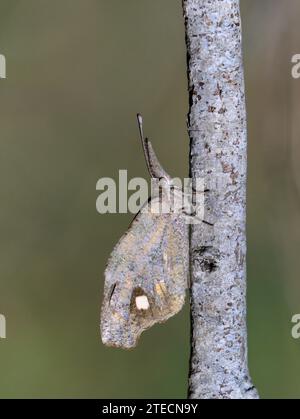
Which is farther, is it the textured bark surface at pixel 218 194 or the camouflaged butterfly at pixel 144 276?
the camouflaged butterfly at pixel 144 276

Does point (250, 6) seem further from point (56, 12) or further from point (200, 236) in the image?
point (200, 236)

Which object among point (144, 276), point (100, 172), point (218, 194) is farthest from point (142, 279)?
point (100, 172)

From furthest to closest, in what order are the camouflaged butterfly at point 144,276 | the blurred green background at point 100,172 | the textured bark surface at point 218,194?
1. the blurred green background at point 100,172
2. the camouflaged butterfly at point 144,276
3. the textured bark surface at point 218,194

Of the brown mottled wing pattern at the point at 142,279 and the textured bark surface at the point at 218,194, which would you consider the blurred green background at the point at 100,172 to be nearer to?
the brown mottled wing pattern at the point at 142,279

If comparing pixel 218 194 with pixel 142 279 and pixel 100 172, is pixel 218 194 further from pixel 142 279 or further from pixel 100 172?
pixel 100 172

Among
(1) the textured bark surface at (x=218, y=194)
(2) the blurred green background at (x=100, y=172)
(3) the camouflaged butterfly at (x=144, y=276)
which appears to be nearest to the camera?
(1) the textured bark surface at (x=218, y=194)

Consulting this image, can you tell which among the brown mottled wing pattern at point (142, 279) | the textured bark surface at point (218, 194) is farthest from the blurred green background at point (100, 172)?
the textured bark surface at point (218, 194)
